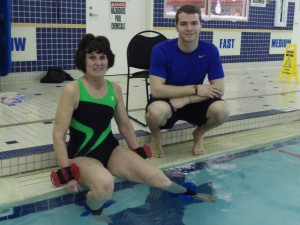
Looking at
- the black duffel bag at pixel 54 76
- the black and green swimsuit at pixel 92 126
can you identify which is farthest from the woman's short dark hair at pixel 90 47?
the black duffel bag at pixel 54 76

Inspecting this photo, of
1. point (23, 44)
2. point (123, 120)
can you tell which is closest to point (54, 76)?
point (23, 44)

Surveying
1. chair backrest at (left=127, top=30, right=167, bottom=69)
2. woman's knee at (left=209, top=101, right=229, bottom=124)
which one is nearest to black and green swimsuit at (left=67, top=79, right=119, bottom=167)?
woman's knee at (left=209, top=101, right=229, bottom=124)

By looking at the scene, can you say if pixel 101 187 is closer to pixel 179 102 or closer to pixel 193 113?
pixel 179 102

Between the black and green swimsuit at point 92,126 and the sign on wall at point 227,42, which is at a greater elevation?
→ the sign on wall at point 227,42

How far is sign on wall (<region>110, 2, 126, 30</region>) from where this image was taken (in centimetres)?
693

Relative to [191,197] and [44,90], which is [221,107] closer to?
[191,197]

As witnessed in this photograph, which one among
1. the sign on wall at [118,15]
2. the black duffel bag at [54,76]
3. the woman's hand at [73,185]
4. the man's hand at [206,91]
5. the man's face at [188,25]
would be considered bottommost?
the woman's hand at [73,185]

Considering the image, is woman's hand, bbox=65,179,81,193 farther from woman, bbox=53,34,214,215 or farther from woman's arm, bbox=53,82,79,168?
woman's arm, bbox=53,82,79,168

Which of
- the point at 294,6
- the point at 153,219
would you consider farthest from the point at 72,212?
the point at 294,6

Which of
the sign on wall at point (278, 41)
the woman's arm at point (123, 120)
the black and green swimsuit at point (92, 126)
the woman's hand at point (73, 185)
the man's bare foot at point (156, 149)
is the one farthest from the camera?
the sign on wall at point (278, 41)

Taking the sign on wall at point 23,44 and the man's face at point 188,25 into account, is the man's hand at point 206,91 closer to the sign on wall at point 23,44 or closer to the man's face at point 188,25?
the man's face at point 188,25

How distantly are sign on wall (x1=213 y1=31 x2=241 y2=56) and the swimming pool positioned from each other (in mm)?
5415

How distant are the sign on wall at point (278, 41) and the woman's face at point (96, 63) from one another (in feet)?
25.9

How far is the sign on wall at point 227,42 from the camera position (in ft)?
28.3
